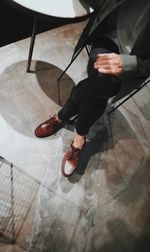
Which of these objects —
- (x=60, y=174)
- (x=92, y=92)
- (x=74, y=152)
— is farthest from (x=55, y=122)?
(x=92, y=92)

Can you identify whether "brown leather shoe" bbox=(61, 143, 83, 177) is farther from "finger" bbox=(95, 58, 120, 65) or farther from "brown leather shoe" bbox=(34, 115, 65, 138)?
"finger" bbox=(95, 58, 120, 65)

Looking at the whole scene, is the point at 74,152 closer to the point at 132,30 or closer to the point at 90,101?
the point at 90,101

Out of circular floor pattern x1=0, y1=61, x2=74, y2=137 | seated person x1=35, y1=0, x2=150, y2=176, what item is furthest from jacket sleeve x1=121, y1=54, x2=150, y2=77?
circular floor pattern x1=0, y1=61, x2=74, y2=137

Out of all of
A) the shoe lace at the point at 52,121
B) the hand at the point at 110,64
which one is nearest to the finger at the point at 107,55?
the hand at the point at 110,64

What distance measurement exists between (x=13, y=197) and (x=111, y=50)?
3.50 feet

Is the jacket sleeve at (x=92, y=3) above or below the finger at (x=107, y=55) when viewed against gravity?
above

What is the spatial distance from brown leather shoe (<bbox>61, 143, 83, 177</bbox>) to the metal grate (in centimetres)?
21

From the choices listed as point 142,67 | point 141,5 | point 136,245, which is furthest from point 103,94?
point 136,245

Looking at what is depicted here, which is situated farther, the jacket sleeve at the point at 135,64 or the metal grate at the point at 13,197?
the metal grate at the point at 13,197

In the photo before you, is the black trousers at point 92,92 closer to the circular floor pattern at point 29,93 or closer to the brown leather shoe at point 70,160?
the brown leather shoe at point 70,160

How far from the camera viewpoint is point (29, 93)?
7.80 feet

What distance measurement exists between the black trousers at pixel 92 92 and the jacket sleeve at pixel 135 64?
4.4 inches

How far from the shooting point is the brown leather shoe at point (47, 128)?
218 cm

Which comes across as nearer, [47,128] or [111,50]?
[111,50]
